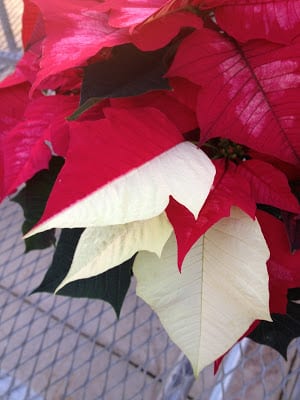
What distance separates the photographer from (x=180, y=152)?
25cm

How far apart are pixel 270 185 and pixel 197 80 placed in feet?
0.22

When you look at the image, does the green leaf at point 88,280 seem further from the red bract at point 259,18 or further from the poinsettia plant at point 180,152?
the red bract at point 259,18

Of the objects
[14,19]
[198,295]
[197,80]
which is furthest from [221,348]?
→ [14,19]

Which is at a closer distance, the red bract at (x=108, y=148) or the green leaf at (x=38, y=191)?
the red bract at (x=108, y=148)

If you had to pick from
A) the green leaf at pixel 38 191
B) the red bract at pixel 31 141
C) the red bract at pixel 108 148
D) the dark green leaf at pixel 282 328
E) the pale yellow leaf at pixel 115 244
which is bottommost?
the dark green leaf at pixel 282 328

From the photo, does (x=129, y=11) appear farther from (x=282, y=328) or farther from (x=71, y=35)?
(x=282, y=328)

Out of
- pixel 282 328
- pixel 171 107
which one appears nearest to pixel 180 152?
pixel 171 107

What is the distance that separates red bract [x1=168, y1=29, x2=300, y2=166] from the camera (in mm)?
237

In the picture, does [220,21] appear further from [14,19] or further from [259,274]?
[14,19]

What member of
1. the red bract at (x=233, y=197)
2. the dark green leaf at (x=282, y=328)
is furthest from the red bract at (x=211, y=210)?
the dark green leaf at (x=282, y=328)

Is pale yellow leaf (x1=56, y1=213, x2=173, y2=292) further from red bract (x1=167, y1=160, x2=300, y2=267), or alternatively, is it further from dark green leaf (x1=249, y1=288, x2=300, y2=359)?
dark green leaf (x1=249, y1=288, x2=300, y2=359)

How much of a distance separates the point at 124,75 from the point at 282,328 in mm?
202

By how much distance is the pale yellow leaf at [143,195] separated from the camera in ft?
0.68

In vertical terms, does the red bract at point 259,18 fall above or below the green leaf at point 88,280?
above
